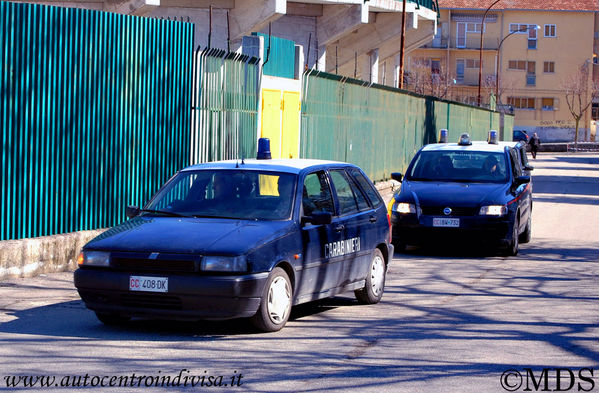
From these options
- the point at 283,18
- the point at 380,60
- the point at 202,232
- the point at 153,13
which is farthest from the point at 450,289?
the point at 380,60

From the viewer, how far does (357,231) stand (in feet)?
35.2

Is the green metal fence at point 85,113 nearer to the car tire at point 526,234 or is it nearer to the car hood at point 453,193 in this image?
the car hood at point 453,193

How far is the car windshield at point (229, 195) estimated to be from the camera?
32.3 ft

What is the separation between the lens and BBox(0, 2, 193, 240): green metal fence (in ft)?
41.9

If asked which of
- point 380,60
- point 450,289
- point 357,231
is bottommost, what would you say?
point 450,289

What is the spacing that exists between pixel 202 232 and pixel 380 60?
40.4m

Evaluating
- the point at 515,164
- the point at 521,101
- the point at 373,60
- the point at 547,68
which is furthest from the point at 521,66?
the point at 515,164

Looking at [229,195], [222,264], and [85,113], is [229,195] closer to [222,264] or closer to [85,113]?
[222,264]

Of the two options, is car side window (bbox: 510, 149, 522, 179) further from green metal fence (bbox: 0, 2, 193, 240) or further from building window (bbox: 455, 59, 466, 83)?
building window (bbox: 455, 59, 466, 83)

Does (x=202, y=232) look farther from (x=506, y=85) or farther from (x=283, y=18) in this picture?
(x=506, y=85)

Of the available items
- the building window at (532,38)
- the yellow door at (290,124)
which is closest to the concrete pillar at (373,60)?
the yellow door at (290,124)

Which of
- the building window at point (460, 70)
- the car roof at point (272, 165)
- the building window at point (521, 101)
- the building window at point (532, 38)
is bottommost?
the car roof at point (272, 165)

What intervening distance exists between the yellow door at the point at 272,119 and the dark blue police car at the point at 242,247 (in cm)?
788

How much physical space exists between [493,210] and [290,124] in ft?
18.8
